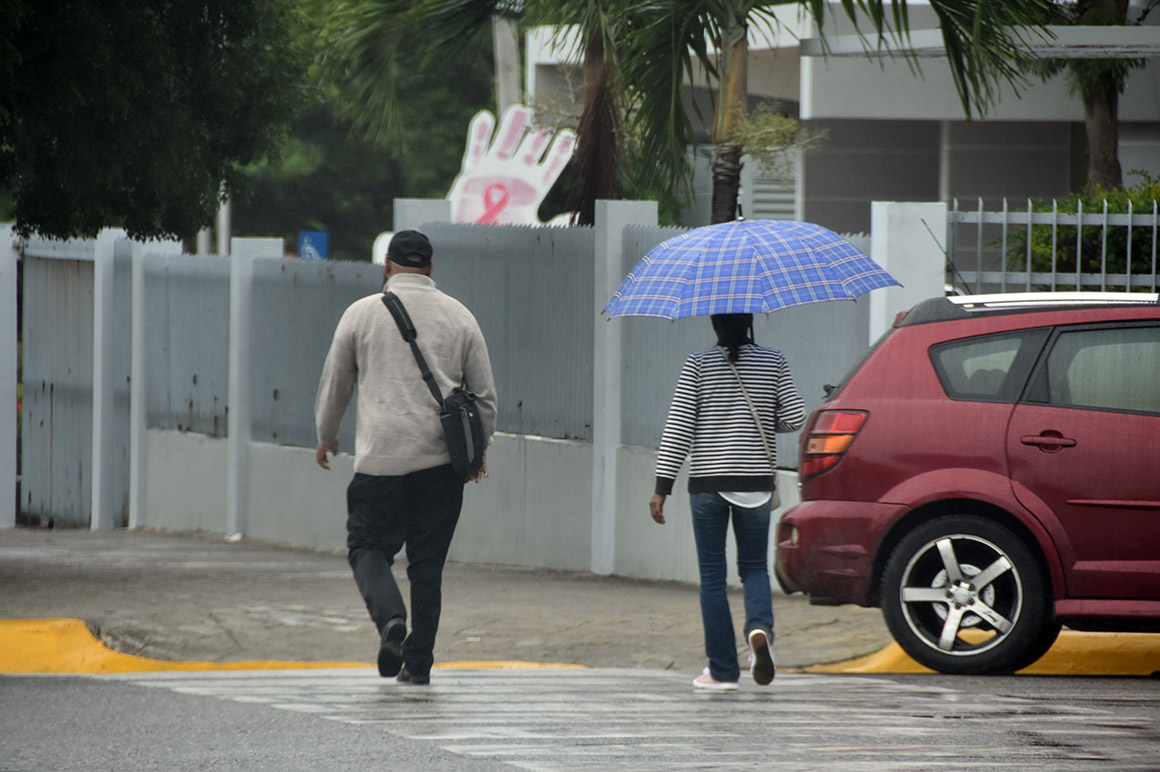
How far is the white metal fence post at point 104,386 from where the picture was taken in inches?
608

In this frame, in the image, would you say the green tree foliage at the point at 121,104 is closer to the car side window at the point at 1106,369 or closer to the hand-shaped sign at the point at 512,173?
the car side window at the point at 1106,369

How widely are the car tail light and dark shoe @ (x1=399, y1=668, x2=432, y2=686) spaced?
188cm

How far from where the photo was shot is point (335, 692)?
6.81 metres

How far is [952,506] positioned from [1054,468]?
0.45m

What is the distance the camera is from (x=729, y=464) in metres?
7.05

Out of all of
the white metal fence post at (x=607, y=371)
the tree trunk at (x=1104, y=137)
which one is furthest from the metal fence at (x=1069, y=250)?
the tree trunk at (x=1104, y=137)

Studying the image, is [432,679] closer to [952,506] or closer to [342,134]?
[952,506]

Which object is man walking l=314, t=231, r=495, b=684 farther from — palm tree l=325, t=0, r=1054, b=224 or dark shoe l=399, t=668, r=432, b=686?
palm tree l=325, t=0, r=1054, b=224

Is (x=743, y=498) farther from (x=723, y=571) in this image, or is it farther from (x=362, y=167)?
(x=362, y=167)

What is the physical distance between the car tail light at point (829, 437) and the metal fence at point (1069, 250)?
5.53ft

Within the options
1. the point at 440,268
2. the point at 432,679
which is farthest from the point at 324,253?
the point at 432,679

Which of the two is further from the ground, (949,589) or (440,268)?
(440,268)

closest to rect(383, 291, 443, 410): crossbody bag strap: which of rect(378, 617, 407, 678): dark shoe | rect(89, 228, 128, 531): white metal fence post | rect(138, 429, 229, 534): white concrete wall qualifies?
rect(378, 617, 407, 678): dark shoe

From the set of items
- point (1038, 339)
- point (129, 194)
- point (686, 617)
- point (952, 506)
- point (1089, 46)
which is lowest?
point (686, 617)
